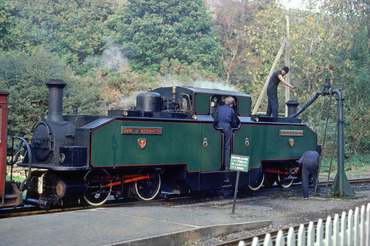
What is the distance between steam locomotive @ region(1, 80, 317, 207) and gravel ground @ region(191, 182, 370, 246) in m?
0.88

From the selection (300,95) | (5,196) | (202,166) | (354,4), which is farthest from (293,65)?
(5,196)

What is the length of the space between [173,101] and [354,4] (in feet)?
70.8

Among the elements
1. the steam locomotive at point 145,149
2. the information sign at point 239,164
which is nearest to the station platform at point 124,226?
the information sign at point 239,164

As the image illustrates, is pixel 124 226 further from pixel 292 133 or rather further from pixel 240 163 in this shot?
pixel 292 133

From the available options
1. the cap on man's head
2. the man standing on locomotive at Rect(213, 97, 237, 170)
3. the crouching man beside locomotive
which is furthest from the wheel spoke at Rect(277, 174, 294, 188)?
the cap on man's head

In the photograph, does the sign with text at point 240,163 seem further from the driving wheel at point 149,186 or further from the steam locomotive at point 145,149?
the driving wheel at point 149,186

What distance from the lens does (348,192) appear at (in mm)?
12195

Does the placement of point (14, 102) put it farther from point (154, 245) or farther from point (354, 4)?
point (354, 4)

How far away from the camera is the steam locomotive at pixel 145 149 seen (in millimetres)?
9445

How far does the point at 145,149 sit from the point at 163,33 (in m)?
19.4

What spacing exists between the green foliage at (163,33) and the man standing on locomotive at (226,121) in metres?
16.7

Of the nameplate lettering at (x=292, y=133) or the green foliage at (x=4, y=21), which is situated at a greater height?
the green foliage at (x=4, y=21)

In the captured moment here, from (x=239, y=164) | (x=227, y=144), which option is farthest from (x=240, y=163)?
(x=227, y=144)

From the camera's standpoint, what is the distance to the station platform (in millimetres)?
6414
